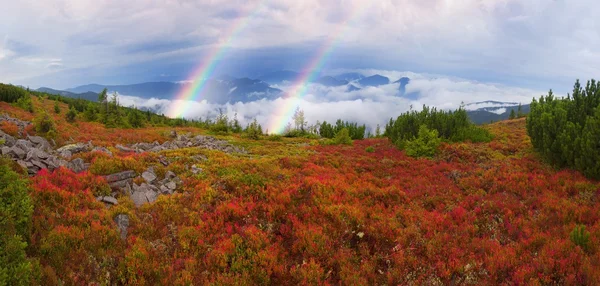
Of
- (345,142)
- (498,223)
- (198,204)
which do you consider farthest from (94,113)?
(498,223)

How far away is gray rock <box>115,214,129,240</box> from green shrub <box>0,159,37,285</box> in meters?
2.06

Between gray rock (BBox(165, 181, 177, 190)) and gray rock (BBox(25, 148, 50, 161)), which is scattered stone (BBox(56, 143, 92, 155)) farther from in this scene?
gray rock (BBox(165, 181, 177, 190))

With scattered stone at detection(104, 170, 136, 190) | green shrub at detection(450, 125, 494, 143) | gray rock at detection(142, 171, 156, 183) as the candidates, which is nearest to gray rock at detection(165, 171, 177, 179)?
gray rock at detection(142, 171, 156, 183)

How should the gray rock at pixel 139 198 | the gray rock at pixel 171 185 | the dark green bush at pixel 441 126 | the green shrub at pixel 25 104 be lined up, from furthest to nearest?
the green shrub at pixel 25 104
the dark green bush at pixel 441 126
the gray rock at pixel 171 185
the gray rock at pixel 139 198

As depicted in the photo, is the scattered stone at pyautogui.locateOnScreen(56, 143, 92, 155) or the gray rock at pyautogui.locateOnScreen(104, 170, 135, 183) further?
the scattered stone at pyautogui.locateOnScreen(56, 143, 92, 155)

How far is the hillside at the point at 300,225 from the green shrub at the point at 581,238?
0.12 m

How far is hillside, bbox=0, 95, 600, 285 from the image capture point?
23.1 feet

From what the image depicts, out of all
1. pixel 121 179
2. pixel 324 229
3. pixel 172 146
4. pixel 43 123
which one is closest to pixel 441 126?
pixel 324 229

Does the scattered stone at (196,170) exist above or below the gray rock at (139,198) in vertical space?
above

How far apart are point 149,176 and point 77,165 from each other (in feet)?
9.89

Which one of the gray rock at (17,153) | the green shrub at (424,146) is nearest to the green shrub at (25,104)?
the gray rock at (17,153)

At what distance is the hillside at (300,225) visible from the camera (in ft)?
23.1

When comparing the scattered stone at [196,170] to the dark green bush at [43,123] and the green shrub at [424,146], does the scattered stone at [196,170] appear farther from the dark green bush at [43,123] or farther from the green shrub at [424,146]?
the green shrub at [424,146]

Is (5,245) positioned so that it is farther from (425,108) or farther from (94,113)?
(94,113)
